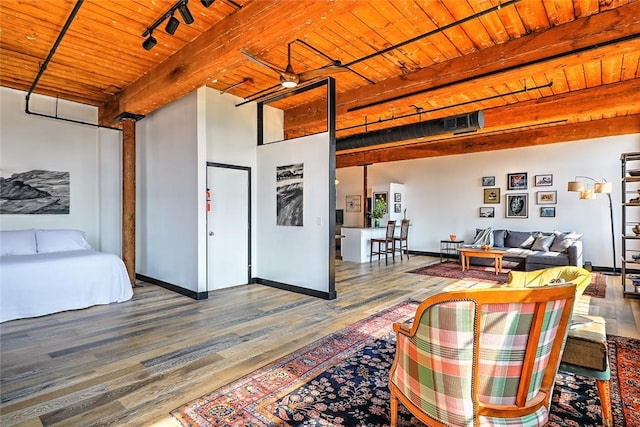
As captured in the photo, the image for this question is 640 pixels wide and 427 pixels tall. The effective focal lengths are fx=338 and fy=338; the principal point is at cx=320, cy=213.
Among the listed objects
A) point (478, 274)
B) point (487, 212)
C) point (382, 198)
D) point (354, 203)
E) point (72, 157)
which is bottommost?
point (478, 274)

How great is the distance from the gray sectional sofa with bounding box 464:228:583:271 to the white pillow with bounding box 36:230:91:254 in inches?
330

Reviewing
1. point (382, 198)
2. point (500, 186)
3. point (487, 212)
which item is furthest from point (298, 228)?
point (500, 186)

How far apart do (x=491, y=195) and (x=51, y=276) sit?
946cm

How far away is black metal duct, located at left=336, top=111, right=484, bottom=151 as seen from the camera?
5868 millimetres

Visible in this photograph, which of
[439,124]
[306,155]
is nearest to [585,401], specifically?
[306,155]

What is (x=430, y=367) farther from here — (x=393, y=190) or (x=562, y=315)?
(x=393, y=190)

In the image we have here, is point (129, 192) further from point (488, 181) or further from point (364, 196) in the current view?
point (488, 181)

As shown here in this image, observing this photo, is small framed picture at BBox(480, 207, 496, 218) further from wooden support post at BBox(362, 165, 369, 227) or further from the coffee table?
wooden support post at BBox(362, 165, 369, 227)

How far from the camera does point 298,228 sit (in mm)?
5531

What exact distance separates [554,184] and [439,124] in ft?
13.4

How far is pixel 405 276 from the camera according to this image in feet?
22.6

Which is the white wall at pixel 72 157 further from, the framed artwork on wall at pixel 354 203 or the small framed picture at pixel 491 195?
the small framed picture at pixel 491 195

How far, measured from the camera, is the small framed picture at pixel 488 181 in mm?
9070

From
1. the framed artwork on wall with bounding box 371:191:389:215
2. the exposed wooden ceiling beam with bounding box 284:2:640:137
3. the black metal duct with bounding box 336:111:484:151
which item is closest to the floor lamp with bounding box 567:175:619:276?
the black metal duct with bounding box 336:111:484:151
